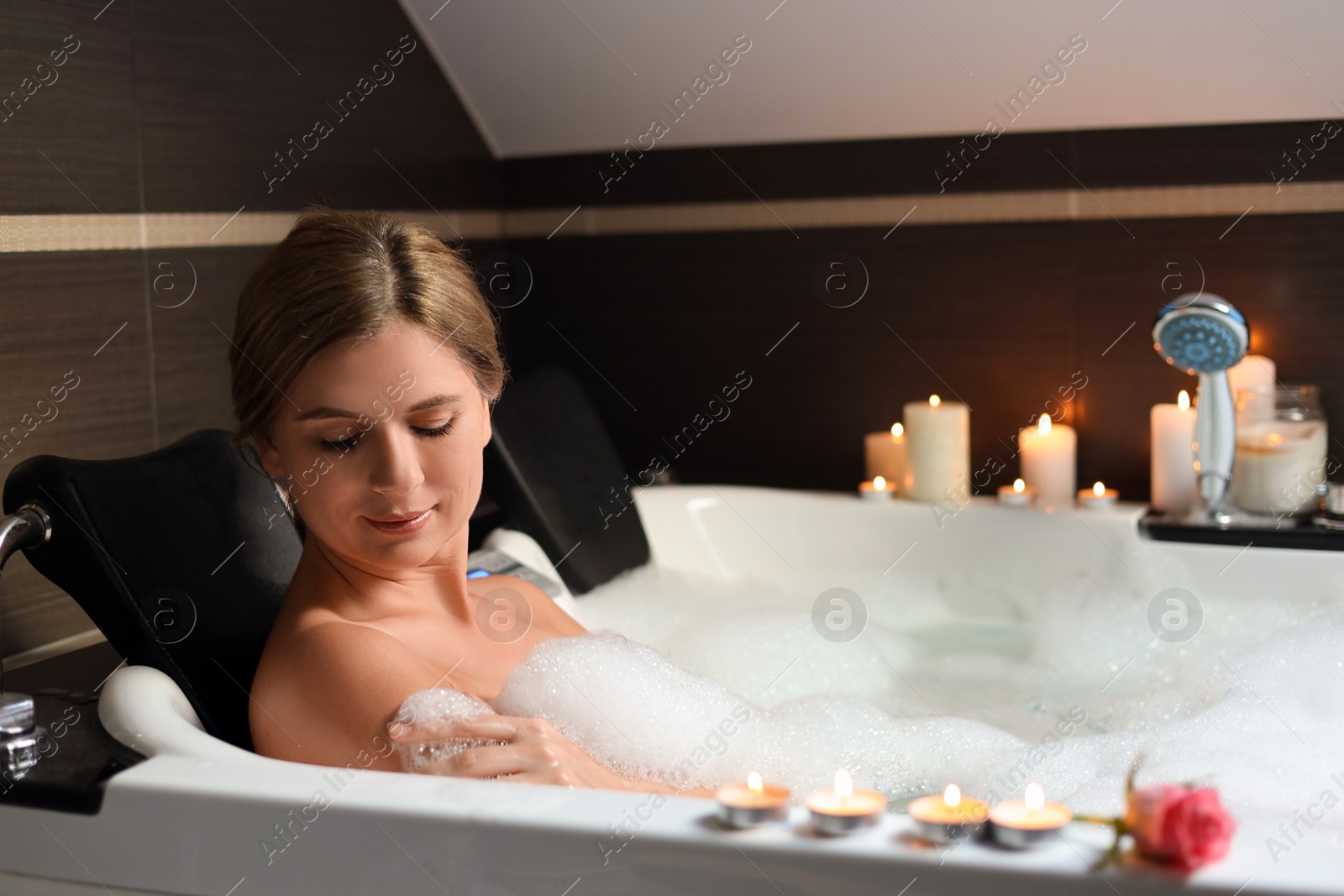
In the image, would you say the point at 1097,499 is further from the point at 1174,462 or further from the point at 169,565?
the point at 169,565

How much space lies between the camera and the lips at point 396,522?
1.12 m

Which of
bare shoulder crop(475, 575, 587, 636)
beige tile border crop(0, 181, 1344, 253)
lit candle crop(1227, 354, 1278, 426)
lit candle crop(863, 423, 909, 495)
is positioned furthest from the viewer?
lit candle crop(863, 423, 909, 495)

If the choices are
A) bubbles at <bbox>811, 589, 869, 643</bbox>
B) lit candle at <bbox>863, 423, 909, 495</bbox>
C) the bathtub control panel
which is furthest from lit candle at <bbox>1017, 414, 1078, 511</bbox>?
the bathtub control panel

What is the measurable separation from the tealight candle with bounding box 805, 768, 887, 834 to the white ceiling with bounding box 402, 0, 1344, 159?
1.53 metres

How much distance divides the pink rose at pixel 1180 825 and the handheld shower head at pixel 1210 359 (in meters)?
1.30

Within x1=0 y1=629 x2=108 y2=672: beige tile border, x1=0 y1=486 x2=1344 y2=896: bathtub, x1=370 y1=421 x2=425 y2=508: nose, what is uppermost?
x1=370 y1=421 x2=425 y2=508: nose

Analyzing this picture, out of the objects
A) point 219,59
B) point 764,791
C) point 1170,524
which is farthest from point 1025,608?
point 219,59

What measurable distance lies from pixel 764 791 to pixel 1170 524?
4.48ft

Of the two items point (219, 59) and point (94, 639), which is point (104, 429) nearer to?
point (94, 639)

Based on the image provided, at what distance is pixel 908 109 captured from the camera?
7.63ft

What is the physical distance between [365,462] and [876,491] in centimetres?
140

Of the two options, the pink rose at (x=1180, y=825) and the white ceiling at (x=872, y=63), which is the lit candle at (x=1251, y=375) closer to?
the white ceiling at (x=872, y=63)

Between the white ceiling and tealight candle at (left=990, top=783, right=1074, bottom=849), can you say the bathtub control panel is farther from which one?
the white ceiling

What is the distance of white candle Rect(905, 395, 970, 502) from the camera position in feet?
7.39
